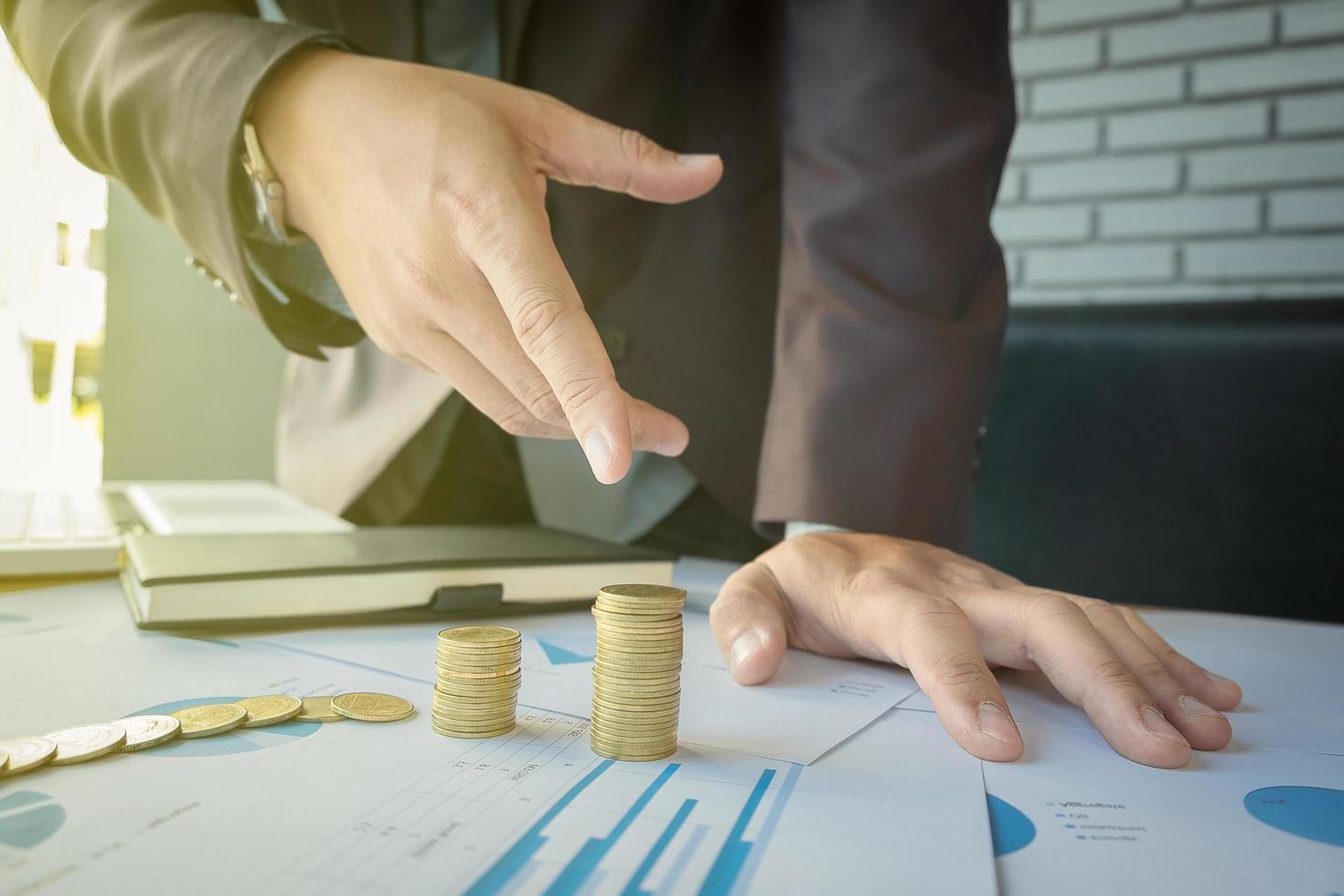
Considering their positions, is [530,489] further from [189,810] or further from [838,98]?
[189,810]

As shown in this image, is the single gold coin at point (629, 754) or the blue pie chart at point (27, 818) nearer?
the blue pie chart at point (27, 818)

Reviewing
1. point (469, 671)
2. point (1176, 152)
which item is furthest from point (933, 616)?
point (1176, 152)

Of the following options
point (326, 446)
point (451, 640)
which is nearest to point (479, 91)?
point (451, 640)

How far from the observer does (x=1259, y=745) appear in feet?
1.75

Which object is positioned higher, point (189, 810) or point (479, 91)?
point (479, 91)

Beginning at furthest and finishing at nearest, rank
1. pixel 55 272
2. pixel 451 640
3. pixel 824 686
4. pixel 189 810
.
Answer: pixel 55 272 < pixel 824 686 < pixel 451 640 < pixel 189 810

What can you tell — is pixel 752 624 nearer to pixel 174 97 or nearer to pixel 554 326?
pixel 554 326

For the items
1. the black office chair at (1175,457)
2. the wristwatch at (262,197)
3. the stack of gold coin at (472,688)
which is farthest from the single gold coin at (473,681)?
the black office chair at (1175,457)

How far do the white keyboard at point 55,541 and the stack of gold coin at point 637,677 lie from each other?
0.62m

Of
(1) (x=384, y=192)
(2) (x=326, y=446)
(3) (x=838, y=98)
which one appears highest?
(3) (x=838, y=98)

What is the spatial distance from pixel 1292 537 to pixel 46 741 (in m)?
1.83

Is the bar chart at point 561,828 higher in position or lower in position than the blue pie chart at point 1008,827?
higher

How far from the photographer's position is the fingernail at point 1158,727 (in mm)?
494

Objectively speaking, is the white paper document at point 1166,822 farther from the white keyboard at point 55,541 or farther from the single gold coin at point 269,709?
the white keyboard at point 55,541
